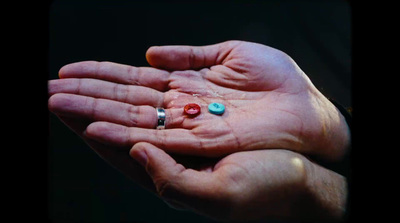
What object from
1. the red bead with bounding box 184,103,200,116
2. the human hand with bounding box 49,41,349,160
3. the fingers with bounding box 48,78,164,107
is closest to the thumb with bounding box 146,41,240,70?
the human hand with bounding box 49,41,349,160

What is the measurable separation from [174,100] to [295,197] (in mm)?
665

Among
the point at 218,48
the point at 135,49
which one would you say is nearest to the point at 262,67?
the point at 218,48

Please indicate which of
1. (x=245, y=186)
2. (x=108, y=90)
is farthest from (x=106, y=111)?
(x=245, y=186)

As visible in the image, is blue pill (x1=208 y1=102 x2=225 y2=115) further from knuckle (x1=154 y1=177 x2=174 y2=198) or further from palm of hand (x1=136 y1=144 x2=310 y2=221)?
knuckle (x1=154 y1=177 x2=174 y2=198)

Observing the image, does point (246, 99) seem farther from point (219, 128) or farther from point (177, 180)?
point (177, 180)

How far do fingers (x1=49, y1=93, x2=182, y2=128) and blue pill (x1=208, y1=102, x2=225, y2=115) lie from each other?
14 cm

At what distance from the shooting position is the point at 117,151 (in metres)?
1.27

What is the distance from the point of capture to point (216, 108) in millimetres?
1424

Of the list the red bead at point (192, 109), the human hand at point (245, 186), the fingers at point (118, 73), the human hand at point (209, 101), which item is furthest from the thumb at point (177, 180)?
the fingers at point (118, 73)

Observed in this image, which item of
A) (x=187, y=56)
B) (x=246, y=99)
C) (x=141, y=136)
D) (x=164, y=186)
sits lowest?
(x=164, y=186)

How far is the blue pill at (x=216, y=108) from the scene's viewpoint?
1.41 m

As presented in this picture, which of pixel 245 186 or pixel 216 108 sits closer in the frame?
pixel 245 186

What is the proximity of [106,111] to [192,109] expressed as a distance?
0.36 metres

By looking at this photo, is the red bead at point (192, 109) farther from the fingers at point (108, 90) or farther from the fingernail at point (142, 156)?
the fingernail at point (142, 156)
